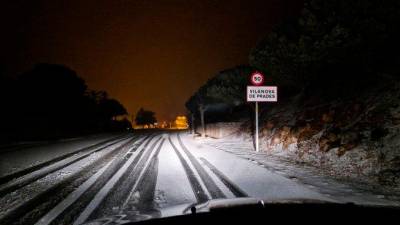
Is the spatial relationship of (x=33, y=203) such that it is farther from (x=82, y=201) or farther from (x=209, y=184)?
(x=209, y=184)

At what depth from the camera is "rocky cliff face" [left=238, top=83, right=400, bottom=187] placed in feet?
29.3

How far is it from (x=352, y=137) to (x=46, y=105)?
48.4 m

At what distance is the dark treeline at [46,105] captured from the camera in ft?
127

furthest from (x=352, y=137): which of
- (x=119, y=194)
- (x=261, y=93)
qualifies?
(x=119, y=194)

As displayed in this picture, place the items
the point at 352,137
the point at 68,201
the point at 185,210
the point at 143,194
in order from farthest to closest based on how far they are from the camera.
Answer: the point at 352,137
the point at 143,194
the point at 68,201
the point at 185,210

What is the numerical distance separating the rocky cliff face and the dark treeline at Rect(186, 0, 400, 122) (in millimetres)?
1331

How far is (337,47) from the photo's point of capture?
14453 millimetres

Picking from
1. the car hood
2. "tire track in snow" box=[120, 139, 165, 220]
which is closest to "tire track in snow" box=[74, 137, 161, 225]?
"tire track in snow" box=[120, 139, 165, 220]

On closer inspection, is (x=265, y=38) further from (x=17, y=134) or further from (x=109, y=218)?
(x=17, y=134)

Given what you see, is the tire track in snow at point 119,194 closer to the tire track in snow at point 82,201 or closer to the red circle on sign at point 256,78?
the tire track in snow at point 82,201

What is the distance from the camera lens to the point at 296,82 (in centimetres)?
2095

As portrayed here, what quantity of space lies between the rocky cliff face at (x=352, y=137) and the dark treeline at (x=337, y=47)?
4.37 feet

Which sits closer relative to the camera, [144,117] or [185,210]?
[185,210]

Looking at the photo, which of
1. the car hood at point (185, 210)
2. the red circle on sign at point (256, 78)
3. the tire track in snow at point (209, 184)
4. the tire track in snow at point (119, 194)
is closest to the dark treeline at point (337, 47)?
the red circle on sign at point (256, 78)
